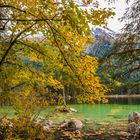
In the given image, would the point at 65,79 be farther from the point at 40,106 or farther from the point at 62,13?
the point at 40,106

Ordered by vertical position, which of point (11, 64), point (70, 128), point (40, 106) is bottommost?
point (70, 128)

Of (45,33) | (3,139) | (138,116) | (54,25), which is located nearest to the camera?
(54,25)

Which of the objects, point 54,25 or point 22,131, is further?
point 22,131

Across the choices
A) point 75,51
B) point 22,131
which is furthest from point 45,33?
point 22,131

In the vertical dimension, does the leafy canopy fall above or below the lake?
above

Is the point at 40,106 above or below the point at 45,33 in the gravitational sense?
below

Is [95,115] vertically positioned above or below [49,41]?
below

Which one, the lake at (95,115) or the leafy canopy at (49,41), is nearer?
the leafy canopy at (49,41)

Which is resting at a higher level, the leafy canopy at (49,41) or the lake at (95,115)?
the leafy canopy at (49,41)

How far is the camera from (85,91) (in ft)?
23.4

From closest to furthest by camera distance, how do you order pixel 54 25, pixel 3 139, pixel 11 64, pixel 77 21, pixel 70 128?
1. pixel 77 21
2. pixel 54 25
3. pixel 11 64
4. pixel 3 139
5. pixel 70 128

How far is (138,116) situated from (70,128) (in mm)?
5687

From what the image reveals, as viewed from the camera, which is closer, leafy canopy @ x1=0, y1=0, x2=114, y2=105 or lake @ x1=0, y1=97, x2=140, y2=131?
leafy canopy @ x1=0, y1=0, x2=114, y2=105

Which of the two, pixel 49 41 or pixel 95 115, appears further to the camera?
pixel 95 115
